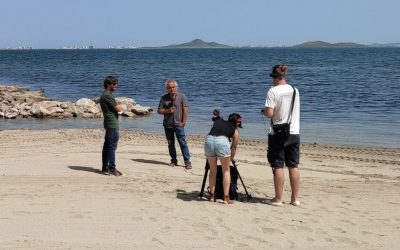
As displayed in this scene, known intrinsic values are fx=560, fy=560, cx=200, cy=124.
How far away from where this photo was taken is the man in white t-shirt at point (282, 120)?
731cm

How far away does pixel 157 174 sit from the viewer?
9.92m

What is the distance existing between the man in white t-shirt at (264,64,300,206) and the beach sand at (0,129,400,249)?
0.56m

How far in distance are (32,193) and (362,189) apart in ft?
17.0

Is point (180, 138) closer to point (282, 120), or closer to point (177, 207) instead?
point (177, 207)

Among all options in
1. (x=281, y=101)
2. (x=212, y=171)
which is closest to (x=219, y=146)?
(x=212, y=171)

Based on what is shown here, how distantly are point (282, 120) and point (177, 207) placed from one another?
182 centimetres

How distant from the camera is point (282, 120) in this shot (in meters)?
7.38

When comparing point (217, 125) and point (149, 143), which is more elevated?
point (217, 125)

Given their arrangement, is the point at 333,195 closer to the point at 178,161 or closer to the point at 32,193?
the point at 178,161

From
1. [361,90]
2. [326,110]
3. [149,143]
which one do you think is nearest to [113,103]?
[149,143]

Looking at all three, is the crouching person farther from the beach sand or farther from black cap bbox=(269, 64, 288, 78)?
black cap bbox=(269, 64, 288, 78)

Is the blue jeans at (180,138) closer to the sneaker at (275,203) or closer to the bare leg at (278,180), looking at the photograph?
the sneaker at (275,203)

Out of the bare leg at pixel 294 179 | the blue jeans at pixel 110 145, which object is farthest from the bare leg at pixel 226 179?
the blue jeans at pixel 110 145

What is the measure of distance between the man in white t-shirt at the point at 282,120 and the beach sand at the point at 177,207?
56 cm
